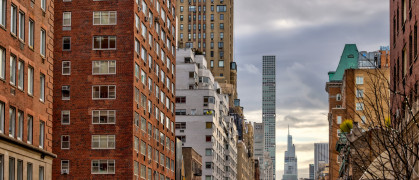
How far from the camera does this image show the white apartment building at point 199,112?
484ft

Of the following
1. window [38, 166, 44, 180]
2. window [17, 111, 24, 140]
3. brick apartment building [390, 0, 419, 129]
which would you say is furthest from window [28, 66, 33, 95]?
brick apartment building [390, 0, 419, 129]

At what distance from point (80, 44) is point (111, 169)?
1414 cm

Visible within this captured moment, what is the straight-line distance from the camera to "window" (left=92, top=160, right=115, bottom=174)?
82.1 meters

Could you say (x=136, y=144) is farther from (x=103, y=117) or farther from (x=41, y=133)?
(x=41, y=133)

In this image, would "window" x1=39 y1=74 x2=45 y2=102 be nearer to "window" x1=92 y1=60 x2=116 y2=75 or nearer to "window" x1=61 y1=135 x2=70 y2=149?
"window" x1=61 y1=135 x2=70 y2=149

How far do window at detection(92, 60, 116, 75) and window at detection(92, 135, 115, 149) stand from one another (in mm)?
7071

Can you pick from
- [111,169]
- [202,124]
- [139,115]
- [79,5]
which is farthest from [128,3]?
[202,124]

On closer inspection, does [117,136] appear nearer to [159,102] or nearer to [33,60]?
[159,102]

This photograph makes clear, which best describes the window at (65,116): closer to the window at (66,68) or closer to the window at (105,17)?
the window at (66,68)

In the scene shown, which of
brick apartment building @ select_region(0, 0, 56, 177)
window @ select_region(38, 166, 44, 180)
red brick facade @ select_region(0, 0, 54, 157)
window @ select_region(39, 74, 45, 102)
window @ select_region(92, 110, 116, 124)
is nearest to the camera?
brick apartment building @ select_region(0, 0, 56, 177)

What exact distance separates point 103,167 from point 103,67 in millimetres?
11048

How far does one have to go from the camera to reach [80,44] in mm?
84562

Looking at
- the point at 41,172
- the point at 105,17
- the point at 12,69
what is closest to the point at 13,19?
the point at 12,69

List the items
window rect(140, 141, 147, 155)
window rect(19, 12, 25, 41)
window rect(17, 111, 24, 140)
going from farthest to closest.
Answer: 1. window rect(140, 141, 147, 155)
2. window rect(19, 12, 25, 41)
3. window rect(17, 111, 24, 140)
